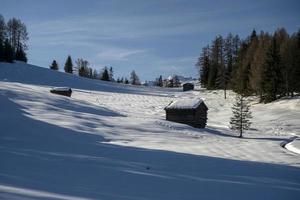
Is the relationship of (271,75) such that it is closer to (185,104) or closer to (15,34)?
(185,104)

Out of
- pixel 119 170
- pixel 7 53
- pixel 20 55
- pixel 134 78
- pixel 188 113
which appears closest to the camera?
pixel 119 170

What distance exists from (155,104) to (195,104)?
1042 inches

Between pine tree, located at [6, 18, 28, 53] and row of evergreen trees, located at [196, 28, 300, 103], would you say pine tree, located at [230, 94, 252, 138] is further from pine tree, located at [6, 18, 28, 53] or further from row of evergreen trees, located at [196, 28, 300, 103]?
pine tree, located at [6, 18, 28, 53]

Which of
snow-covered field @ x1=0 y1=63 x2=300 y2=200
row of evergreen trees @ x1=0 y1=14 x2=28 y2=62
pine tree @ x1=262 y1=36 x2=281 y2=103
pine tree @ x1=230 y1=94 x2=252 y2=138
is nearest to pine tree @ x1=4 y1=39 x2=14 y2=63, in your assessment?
row of evergreen trees @ x1=0 y1=14 x2=28 y2=62

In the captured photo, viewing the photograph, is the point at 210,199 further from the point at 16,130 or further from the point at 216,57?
the point at 216,57

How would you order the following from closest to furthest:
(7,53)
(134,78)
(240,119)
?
1. (240,119)
2. (7,53)
3. (134,78)

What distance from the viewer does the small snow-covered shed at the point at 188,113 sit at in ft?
147

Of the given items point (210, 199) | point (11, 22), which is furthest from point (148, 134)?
point (11, 22)

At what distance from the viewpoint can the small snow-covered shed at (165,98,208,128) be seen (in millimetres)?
44781

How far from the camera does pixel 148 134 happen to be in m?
30.5

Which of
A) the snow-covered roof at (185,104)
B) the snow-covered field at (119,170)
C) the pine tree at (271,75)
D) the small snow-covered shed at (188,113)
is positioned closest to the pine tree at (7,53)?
the pine tree at (271,75)

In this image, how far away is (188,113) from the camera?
45.2m

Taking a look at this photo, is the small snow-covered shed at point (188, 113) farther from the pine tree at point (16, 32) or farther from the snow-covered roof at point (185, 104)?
the pine tree at point (16, 32)

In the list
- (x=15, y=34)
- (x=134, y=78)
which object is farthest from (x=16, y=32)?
(x=134, y=78)
